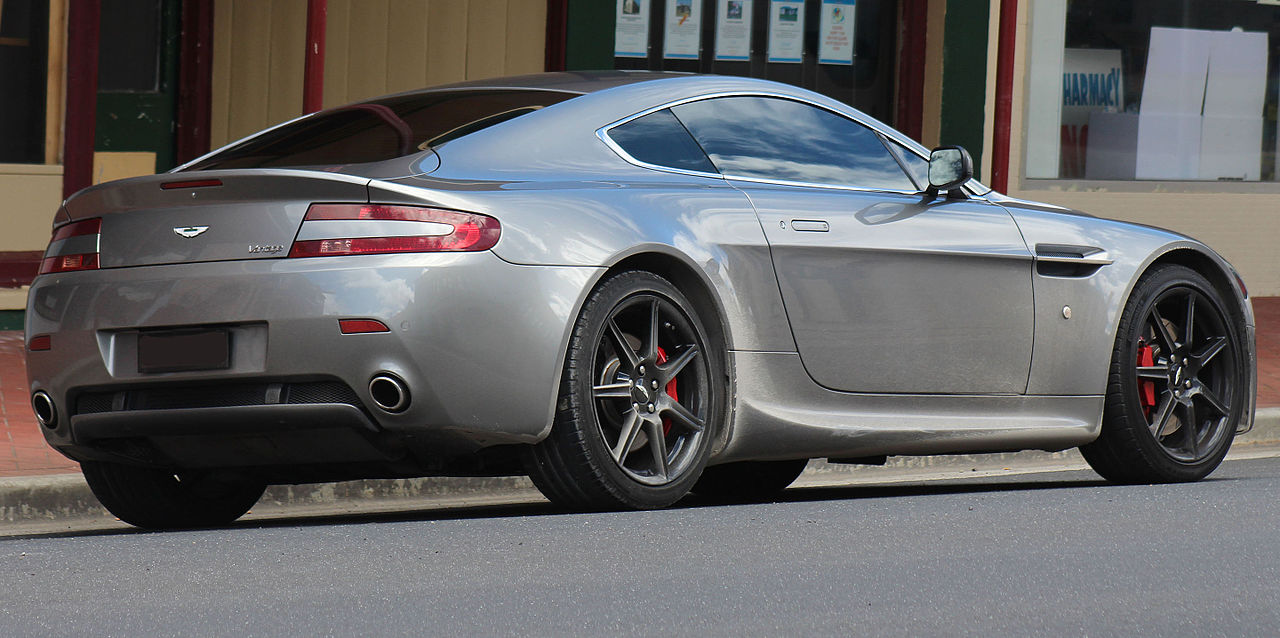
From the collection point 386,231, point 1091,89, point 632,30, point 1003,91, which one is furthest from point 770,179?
point 1091,89

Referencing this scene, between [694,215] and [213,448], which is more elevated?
[694,215]

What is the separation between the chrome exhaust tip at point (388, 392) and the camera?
4621mm

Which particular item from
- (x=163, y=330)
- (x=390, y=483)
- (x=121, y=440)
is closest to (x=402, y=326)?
(x=163, y=330)

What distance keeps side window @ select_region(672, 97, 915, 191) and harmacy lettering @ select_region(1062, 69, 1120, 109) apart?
9.03 m

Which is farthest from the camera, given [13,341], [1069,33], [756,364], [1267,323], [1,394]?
[1069,33]

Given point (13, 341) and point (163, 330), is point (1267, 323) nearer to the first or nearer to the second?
point (13, 341)

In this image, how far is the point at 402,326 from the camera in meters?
4.60

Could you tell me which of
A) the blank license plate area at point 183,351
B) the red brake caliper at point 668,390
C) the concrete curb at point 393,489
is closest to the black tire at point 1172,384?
the concrete curb at point 393,489

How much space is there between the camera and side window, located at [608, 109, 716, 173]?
5.38 m

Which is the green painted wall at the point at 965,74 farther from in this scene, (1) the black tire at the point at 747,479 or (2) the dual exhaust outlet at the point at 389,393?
(2) the dual exhaust outlet at the point at 389,393

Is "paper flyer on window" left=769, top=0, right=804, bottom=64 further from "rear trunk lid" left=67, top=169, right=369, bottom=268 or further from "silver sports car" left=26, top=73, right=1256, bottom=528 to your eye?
"rear trunk lid" left=67, top=169, right=369, bottom=268

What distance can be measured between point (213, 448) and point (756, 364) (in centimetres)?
153

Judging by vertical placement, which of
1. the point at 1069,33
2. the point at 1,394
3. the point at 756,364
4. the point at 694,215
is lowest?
the point at 1,394

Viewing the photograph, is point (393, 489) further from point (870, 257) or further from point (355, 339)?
point (355, 339)
